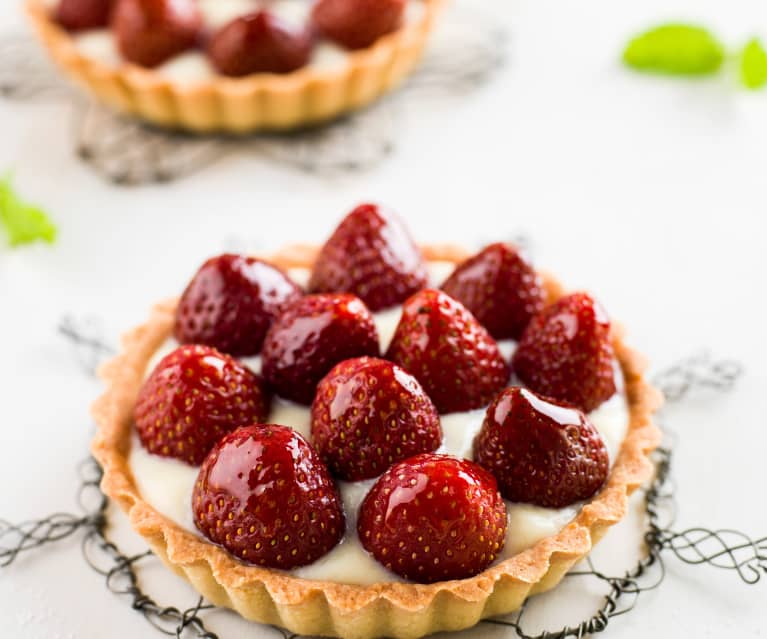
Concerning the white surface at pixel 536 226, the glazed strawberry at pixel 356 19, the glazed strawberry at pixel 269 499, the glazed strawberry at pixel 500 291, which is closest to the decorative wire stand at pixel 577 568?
the white surface at pixel 536 226

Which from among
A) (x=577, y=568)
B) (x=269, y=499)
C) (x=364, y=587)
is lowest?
(x=577, y=568)

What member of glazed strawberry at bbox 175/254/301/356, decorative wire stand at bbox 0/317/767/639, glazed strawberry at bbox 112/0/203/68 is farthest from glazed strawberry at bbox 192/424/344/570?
glazed strawberry at bbox 112/0/203/68

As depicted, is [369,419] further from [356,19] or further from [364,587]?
[356,19]

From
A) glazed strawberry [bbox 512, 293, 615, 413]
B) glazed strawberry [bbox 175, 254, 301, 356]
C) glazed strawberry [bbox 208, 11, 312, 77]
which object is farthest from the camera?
glazed strawberry [bbox 208, 11, 312, 77]

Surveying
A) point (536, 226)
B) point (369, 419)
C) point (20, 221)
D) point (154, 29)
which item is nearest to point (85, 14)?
point (154, 29)

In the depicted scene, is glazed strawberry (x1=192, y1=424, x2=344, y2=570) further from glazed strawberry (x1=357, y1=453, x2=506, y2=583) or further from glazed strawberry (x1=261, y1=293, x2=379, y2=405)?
glazed strawberry (x1=261, y1=293, x2=379, y2=405)

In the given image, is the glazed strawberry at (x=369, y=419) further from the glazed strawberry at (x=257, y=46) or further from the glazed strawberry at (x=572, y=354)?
the glazed strawberry at (x=257, y=46)

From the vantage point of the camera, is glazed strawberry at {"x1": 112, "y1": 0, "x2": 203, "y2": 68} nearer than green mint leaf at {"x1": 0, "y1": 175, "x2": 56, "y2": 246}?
No

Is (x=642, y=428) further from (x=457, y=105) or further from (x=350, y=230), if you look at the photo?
(x=457, y=105)
